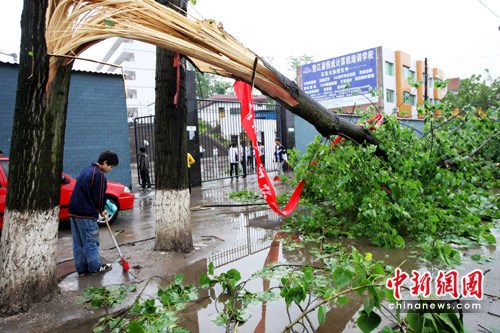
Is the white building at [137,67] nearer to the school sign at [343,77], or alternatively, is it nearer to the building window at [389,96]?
the school sign at [343,77]

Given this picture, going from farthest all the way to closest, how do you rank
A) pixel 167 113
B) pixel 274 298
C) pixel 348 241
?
pixel 348 241, pixel 167 113, pixel 274 298

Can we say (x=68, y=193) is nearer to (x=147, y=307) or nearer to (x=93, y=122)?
(x=147, y=307)

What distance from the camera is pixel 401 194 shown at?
5270mm

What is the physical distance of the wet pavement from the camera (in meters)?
3.26

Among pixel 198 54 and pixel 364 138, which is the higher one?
pixel 198 54

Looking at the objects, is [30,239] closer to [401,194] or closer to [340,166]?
[340,166]

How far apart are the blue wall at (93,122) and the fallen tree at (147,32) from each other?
7.29 metres

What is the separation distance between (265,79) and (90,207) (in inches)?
103

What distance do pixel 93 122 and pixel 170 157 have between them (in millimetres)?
7217

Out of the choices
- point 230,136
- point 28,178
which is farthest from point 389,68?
point 28,178

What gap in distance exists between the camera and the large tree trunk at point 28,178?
3.51 m

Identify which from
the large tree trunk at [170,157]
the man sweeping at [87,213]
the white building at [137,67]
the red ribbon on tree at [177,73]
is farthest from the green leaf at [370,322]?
the white building at [137,67]

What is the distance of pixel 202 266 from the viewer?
15.6 feet

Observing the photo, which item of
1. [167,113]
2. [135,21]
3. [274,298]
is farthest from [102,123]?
[274,298]
